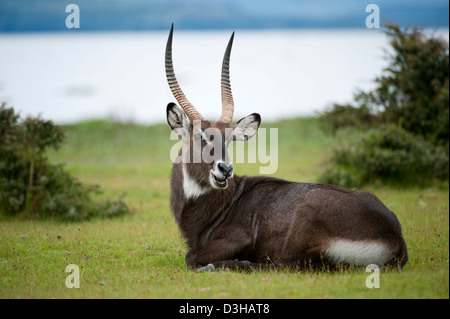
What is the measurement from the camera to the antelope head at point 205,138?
8056mm

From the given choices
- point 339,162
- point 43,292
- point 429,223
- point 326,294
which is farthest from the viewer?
point 339,162

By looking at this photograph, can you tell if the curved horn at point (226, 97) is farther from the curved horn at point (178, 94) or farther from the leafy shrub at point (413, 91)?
the leafy shrub at point (413, 91)

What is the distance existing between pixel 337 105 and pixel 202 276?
1307 cm

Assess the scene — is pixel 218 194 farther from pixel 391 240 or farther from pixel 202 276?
pixel 391 240

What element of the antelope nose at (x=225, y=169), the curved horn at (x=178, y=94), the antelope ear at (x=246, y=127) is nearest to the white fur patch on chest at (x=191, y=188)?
the antelope nose at (x=225, y=169)

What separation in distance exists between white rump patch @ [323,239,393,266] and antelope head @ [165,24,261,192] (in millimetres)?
1859

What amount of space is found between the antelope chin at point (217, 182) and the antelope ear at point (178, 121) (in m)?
0.98

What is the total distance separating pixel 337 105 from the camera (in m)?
19.2

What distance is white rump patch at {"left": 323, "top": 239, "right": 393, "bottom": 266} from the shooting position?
7406 mm

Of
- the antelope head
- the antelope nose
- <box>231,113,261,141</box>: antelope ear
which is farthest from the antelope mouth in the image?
<box>231,113,261,141</box>: antelope ear

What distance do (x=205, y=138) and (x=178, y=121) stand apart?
69cm

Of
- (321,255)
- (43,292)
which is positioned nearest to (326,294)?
(321,255)

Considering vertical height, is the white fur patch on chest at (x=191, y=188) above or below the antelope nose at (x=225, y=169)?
below

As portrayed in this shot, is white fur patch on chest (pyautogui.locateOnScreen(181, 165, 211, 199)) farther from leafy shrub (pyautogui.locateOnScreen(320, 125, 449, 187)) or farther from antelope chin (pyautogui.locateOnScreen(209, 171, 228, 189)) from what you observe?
leafy shrub (pyautogui.locateOnScreen(320, 125, 449, 187))
